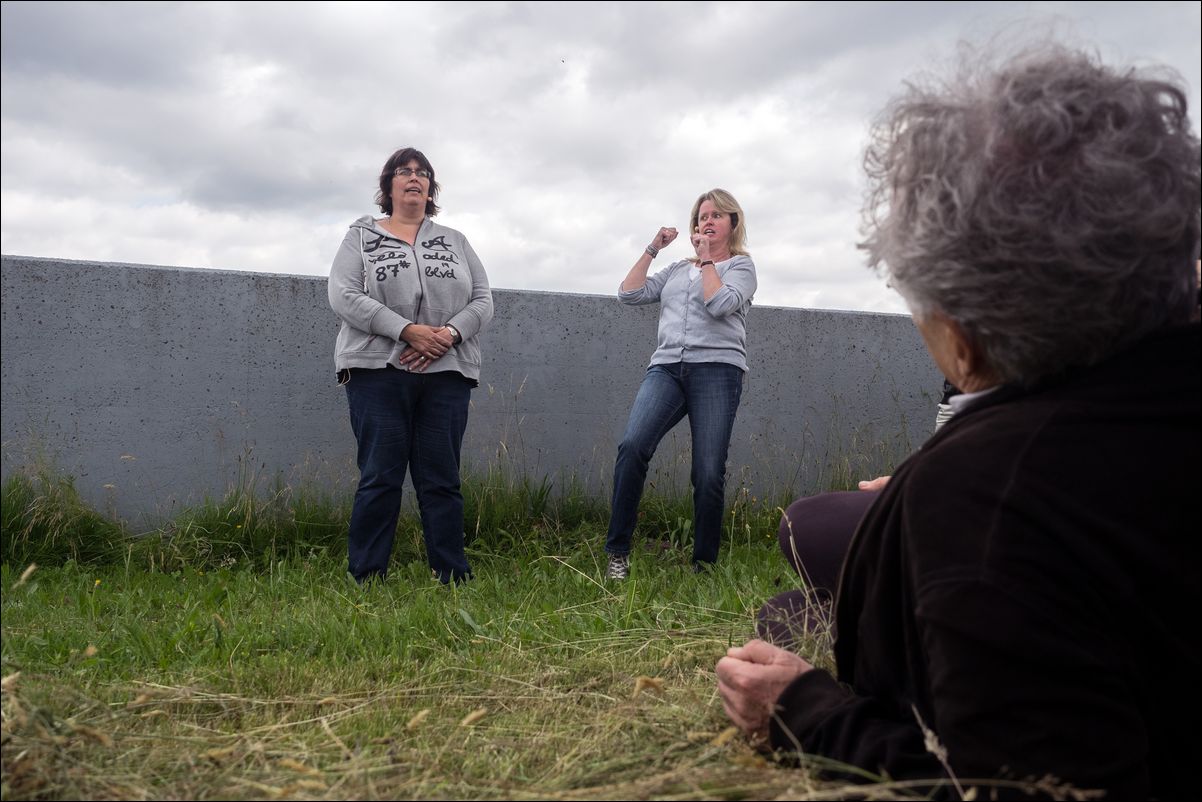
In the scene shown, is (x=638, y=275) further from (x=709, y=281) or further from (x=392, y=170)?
(x=392, y=170)

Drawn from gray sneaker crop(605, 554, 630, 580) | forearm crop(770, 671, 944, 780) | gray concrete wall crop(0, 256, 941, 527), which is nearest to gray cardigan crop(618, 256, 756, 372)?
gray sneaker crop(605, 554, 630, 580)

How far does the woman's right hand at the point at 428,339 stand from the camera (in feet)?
15.7

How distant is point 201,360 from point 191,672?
11.3 feet

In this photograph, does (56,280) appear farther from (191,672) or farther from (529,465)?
(191,672)

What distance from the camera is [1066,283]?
3.70ft

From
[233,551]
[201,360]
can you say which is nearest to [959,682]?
[233,551]

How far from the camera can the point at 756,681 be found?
1492 mm

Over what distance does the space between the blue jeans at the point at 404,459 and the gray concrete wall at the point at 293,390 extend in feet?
4.72

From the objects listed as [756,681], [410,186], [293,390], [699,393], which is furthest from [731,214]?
[756,681]

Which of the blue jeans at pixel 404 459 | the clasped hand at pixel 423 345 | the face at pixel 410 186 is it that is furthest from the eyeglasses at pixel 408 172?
the blue jeans at pixel 404 459

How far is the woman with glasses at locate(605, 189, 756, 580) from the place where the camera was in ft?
17.1

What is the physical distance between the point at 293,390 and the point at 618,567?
2.54 metres

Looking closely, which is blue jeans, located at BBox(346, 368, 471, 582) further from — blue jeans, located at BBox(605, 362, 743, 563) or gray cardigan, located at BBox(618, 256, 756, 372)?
gray cardigan, located at BBox(618, 256, 756, 372)

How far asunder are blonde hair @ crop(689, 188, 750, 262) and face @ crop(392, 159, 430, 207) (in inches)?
59.4
